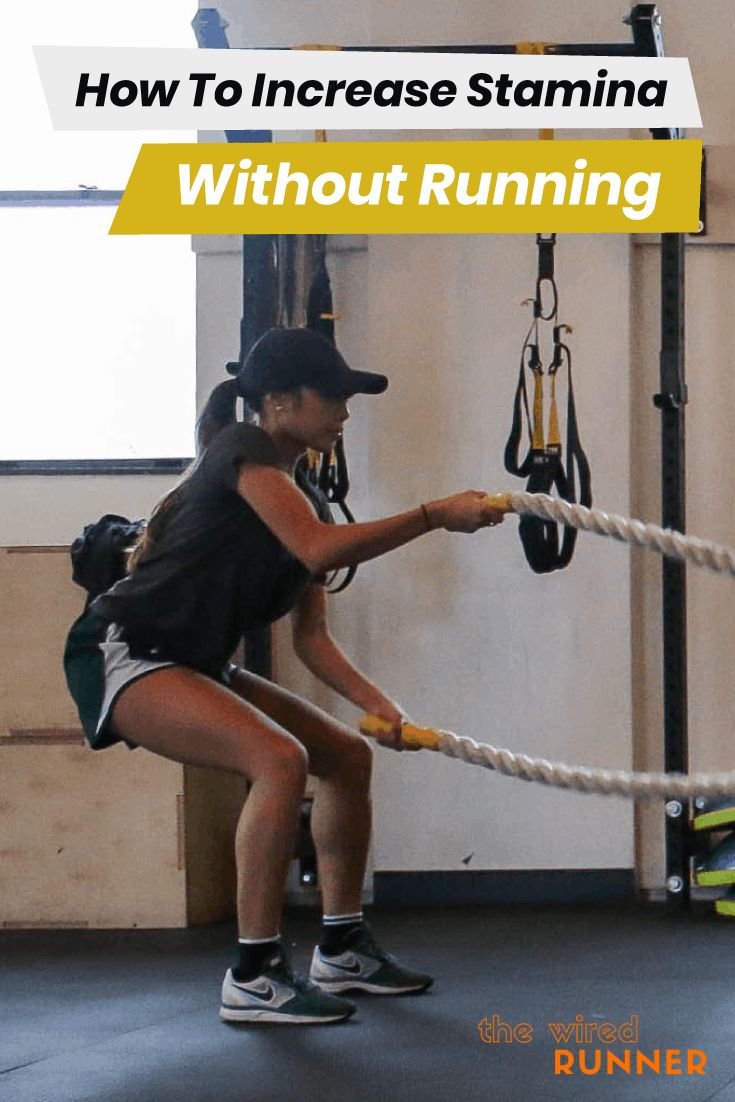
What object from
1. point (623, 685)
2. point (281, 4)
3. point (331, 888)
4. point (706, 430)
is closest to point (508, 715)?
point (623, 685)

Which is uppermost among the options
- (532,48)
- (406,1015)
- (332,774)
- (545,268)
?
(532,48)

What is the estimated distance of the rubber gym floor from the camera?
2.28 metres

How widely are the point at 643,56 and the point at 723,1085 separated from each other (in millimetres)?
2663

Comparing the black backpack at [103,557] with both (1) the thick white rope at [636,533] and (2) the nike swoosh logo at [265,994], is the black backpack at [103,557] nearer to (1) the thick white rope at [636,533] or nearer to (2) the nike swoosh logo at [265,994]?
(2) the nike swoosh logo at [265,994]

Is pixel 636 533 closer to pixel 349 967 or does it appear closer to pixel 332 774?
pixel 332 774

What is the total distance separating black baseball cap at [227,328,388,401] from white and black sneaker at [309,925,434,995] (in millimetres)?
1053

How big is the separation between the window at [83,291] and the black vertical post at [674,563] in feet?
4.46

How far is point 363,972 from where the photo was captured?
9.64 feet

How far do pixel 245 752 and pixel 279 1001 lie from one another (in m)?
0.45

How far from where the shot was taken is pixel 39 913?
383 centimetres

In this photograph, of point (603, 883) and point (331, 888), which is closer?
point (331, 888)

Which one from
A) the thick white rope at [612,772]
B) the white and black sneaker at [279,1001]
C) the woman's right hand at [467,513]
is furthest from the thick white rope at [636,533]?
the white and black sneaker at [279,1001]

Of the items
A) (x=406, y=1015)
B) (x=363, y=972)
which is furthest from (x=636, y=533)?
(x=363, y=972)

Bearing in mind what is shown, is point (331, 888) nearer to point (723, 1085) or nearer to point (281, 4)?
point (723, 1085)
